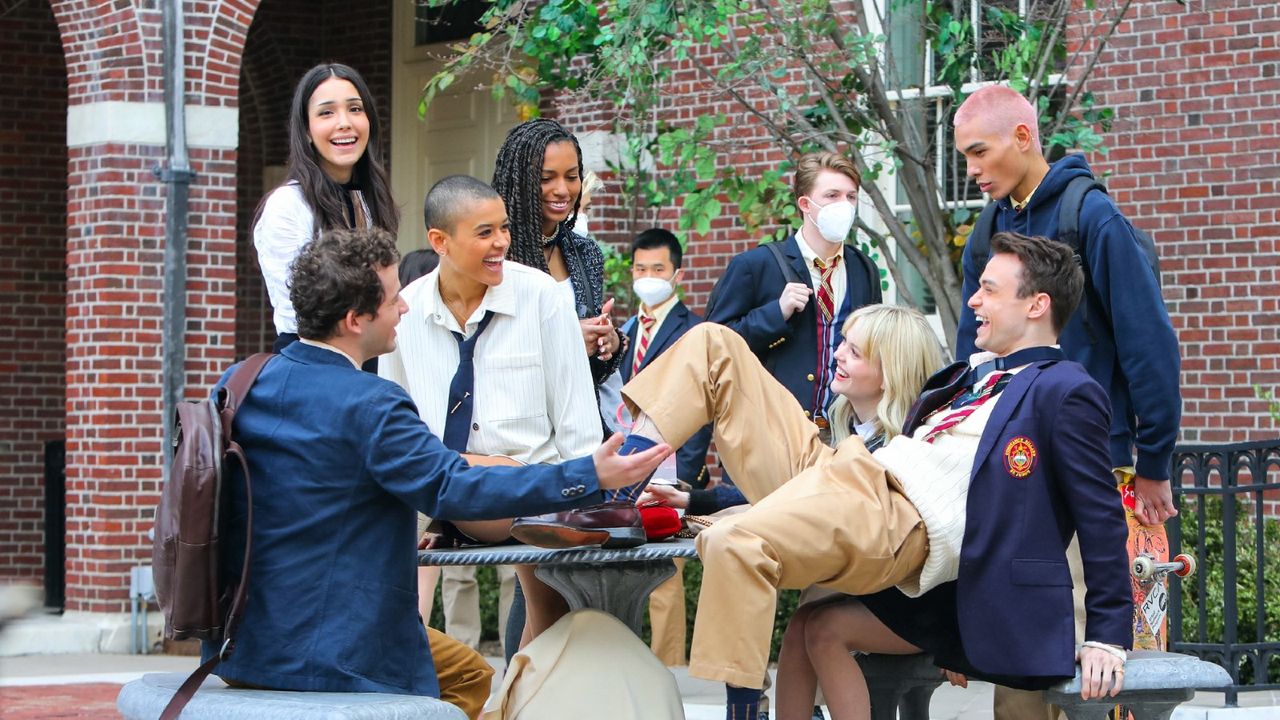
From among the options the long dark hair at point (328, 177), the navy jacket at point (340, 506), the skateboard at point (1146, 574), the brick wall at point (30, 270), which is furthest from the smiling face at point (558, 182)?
the brick wall at point (30, 270)

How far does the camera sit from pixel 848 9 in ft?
33.6

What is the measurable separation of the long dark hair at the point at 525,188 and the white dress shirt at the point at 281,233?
72 cm

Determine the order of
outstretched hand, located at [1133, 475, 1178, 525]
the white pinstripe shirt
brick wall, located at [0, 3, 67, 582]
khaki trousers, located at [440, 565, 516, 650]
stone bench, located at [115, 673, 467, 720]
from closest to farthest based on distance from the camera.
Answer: stone bench, located at [115, 673, 467, 720] → outstretched hand, located at [1133, 475, 1178, 525] → the white pinstripe shirt → khaki trousers, located at [440, 565, 516, 650] → brick wall, located at [0, 3, 67, 582]

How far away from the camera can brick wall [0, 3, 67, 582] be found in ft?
44.2

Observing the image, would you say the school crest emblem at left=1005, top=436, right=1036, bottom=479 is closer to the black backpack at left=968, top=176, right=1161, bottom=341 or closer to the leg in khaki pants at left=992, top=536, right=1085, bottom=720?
the leg in khaki pants at left=992, top=536, right=1085, bottom=720

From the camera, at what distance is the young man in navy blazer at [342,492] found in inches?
146

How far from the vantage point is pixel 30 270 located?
44.9 ft

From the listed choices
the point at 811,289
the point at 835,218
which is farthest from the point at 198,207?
the point at 835,218

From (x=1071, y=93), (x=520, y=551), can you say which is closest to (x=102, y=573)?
(x=1071, y=93)

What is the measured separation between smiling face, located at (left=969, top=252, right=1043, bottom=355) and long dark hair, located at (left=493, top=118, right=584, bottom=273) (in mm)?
1602

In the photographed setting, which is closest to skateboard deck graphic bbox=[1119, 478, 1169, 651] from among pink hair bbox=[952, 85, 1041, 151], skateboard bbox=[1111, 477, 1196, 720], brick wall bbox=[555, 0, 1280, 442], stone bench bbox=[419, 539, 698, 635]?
skateboard bbox=[1111, 477, 1196, 720]

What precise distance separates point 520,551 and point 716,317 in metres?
2.92

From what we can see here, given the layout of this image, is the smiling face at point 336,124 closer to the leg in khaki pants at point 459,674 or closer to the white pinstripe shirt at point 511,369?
the white pinstripe shirt at point 511,369

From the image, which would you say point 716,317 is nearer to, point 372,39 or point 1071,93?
point 1071,93
